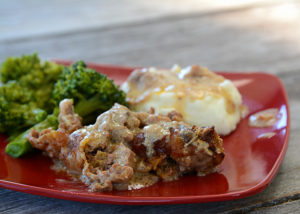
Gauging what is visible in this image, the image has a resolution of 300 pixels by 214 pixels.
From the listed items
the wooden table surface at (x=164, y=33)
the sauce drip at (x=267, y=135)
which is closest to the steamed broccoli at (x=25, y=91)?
the wooden table surface at (x=164, y=33)

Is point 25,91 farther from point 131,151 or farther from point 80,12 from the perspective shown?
point 80,12

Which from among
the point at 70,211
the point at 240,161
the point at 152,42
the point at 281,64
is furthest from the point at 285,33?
the point at 70,211

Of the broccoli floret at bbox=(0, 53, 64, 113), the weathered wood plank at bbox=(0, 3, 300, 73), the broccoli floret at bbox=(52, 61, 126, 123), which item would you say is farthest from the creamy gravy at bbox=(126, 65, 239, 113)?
the weathered wood plank at bbox=(0, 3, 300, 73)

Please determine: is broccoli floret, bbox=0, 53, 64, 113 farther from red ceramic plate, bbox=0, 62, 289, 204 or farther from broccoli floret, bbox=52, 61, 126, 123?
red ceramic plate, bbox=0, 62, 289, 204

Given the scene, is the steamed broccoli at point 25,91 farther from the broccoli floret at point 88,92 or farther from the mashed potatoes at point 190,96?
the mashed potatoes at point 190,96

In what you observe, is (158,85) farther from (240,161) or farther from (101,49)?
(101,49)

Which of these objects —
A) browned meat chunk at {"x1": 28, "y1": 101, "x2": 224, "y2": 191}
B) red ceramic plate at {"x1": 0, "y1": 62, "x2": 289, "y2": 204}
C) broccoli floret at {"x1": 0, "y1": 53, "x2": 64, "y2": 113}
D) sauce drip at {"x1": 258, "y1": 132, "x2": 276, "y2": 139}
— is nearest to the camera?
red ceramic plate at {"x1": 0, "y1": 62, "x2": 289, "y2": 204}

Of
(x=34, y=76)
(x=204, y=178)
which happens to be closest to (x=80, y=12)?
(x=34, y=76)
